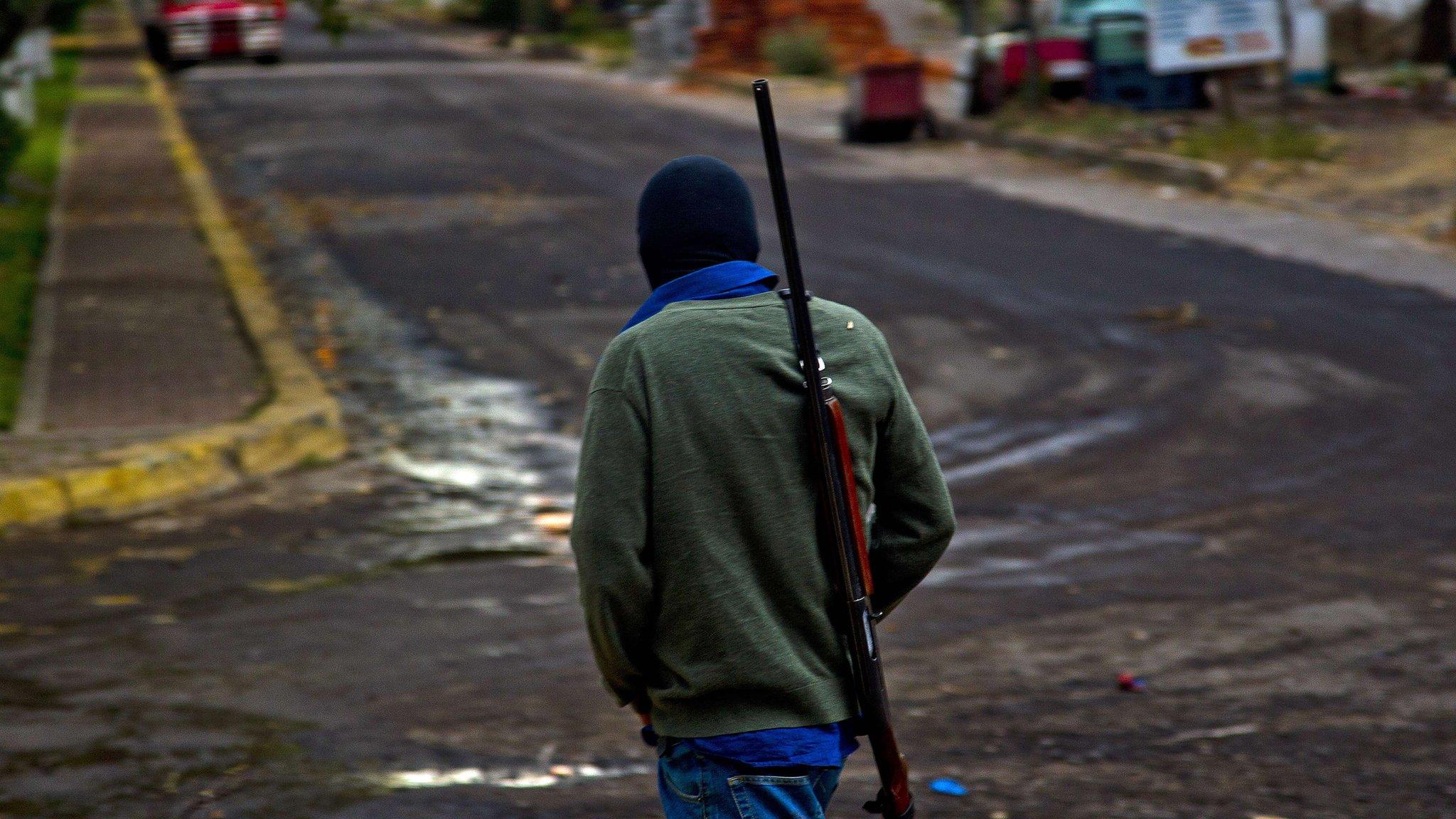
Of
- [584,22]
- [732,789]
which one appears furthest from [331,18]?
[584,22]

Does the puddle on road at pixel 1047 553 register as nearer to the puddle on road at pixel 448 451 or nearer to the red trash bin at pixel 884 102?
the puddle on road at pixel 448 451

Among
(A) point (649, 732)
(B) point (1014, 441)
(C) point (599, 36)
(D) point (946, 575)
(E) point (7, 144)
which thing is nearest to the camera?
(A) point (649, 732)

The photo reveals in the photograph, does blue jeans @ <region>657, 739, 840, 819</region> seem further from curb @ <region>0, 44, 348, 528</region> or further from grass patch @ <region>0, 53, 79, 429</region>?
grass patch @ <region>0, 53, 79, 429</region>

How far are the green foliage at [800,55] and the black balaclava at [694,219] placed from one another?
31974mm

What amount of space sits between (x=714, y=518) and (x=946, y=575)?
13.6 ft

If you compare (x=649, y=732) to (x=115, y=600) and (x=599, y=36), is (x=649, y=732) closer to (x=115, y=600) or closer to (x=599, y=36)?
(x=115, y=600)

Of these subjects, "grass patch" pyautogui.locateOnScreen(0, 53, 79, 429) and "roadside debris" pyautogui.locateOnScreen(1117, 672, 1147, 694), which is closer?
"roadside debris" pyautogui.locateOnScreen(1117, 672, 1147, 694)

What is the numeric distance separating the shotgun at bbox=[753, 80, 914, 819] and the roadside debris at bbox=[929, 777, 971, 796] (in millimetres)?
1814

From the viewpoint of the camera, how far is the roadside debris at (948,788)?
4.42 meters

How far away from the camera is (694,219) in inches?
101

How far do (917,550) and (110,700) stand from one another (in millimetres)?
3288

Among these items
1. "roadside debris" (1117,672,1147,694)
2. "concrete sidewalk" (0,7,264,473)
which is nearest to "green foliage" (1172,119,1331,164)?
"concrete sidewalk" (0,7,264,473)

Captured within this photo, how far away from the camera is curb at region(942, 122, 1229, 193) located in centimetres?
1841

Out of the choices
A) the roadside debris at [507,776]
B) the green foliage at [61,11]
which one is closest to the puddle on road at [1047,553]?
the roadside debris at [507,776]
